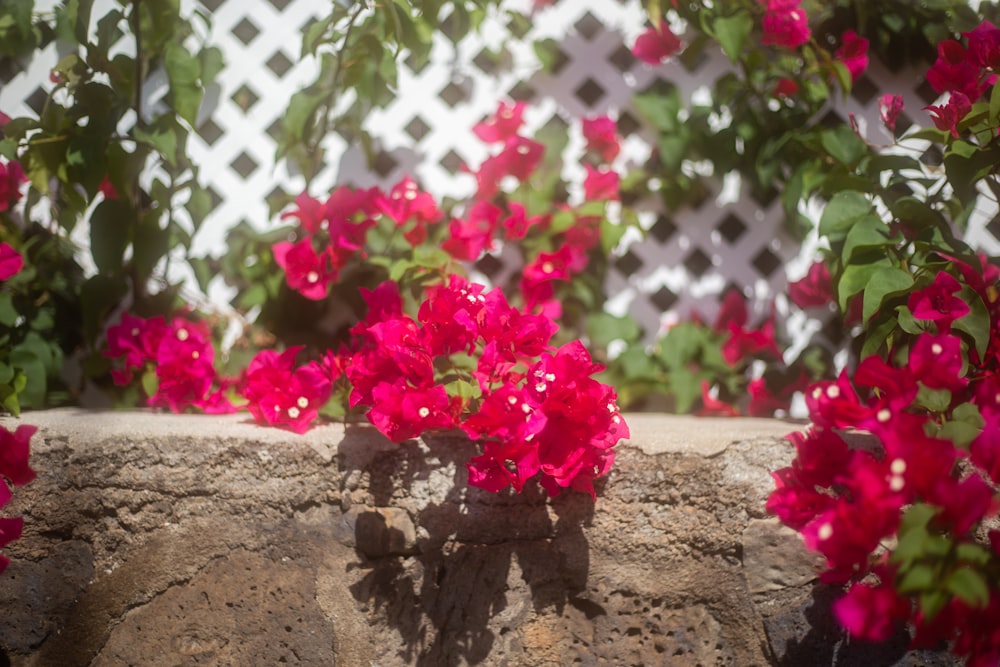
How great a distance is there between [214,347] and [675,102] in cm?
137

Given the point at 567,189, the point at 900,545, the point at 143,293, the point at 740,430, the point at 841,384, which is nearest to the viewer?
the point at 900,545

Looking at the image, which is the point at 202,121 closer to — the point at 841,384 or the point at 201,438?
the point at 201,438

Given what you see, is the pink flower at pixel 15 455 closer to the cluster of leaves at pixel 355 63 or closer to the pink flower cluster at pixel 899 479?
the cluster of leaves at pixel 355 63

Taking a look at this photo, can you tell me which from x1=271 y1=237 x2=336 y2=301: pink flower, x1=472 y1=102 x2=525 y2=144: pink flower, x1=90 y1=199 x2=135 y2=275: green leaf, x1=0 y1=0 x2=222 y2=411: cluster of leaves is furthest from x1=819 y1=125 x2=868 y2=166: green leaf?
x1=90 y1=199 x2=135 y2=275: green leaf

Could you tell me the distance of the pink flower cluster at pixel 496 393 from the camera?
1.08m

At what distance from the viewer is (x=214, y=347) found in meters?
1.78

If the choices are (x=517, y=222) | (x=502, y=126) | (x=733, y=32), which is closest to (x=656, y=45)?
(x=733, y=32)

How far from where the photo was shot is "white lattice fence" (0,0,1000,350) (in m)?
1.80

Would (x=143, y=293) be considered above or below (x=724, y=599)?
above

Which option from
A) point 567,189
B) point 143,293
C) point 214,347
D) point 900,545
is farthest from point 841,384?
point 143,293

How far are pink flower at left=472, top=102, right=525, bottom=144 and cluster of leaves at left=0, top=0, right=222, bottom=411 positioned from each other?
677 millimetres

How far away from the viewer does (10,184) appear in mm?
1594

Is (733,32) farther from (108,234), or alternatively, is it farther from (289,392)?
(108,234)

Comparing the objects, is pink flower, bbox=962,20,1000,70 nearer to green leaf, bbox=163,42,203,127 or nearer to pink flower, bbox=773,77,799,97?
pink flower, bbox=773,77,799,97
